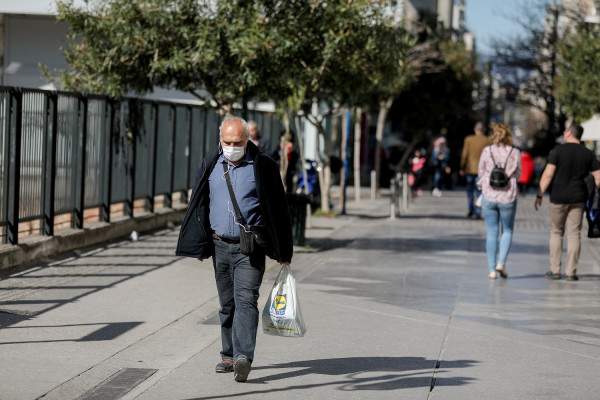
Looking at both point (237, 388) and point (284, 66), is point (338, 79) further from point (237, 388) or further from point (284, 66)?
point (237, 388)

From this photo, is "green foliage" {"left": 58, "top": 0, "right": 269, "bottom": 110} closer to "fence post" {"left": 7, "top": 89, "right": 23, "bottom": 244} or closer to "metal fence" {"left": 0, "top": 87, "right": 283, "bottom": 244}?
"metal fence" {"left": 0, "top": 87, "right": 283, "bottom": 244}

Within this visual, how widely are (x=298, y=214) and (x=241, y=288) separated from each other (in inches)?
353

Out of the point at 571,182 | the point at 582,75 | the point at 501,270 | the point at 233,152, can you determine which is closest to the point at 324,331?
the point at 233,152

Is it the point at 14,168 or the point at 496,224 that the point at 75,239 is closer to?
the point at 14,168

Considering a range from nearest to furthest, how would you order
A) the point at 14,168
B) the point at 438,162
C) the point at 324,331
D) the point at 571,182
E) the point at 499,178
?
the point at 324,331 → the point at 14,168 → the point at 499,178 → the point at 571,182 → the point at 438,162

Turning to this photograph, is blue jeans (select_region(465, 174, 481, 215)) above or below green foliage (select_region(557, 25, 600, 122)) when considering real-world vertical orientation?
below

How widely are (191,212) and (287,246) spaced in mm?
645

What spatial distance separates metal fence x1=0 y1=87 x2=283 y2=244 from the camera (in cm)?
1200

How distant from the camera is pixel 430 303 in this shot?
10.9 m

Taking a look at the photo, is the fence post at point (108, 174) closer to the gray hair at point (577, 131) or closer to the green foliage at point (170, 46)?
the green foliage at point (170, 46)

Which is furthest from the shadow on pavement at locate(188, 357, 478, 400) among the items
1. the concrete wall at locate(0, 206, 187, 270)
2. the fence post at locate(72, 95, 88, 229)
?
the fence post at locate(72, 95, 88, 229)

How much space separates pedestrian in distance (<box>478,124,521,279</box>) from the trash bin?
127 inches

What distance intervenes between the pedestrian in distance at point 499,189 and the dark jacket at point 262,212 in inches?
250

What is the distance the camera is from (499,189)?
13.0m
